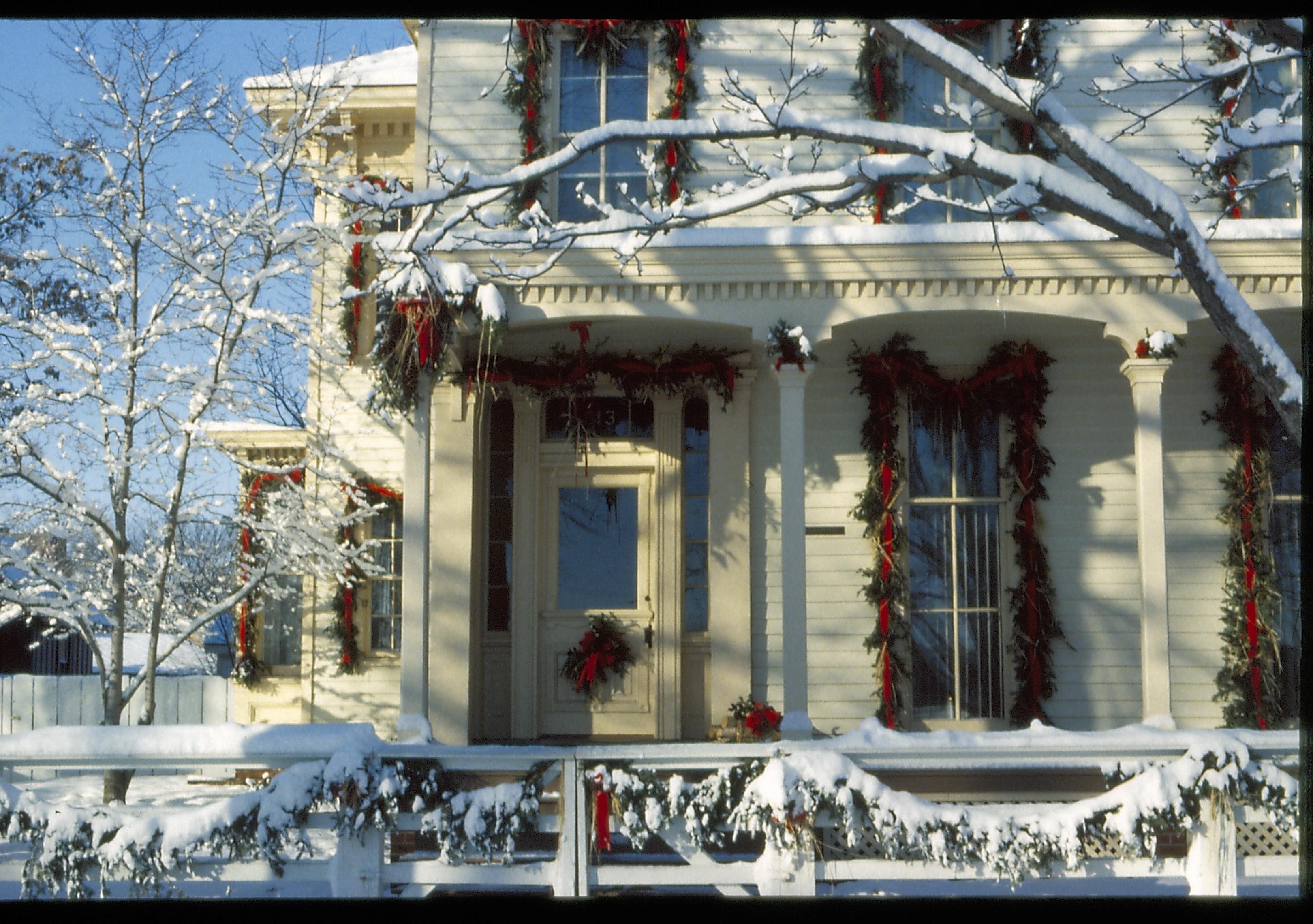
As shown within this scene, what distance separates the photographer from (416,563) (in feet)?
26.8

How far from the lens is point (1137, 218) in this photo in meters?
6.11

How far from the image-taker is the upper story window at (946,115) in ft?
31.2

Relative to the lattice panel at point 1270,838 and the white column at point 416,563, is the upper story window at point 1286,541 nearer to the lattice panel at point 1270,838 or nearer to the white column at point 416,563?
the lattice panel at point 1270,838

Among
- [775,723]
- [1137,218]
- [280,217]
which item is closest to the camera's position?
[1137,218]

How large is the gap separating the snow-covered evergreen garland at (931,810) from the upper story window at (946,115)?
15.4 ft

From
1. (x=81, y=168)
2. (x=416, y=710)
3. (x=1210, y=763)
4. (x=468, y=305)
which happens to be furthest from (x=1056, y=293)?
(x=81, y=168)

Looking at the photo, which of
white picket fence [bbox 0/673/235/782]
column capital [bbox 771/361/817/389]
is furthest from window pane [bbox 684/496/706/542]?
white picket fence [bbox 0/673/235/782]

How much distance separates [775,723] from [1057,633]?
7.56ft

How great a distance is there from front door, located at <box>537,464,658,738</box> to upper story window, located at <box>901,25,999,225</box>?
3.04 meters

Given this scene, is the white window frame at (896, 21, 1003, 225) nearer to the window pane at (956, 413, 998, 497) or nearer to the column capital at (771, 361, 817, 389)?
the window pane at (956, 413, 998, 497)

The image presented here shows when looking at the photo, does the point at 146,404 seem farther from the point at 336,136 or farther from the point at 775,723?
the point at 775,723

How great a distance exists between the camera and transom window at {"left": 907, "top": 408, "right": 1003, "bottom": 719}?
9.41m

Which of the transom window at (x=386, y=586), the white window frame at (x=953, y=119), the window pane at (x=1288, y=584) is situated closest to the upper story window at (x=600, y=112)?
the white window frame at (x=953, y=119)

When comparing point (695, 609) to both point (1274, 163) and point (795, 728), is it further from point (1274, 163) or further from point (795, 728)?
point (1274, 163)
